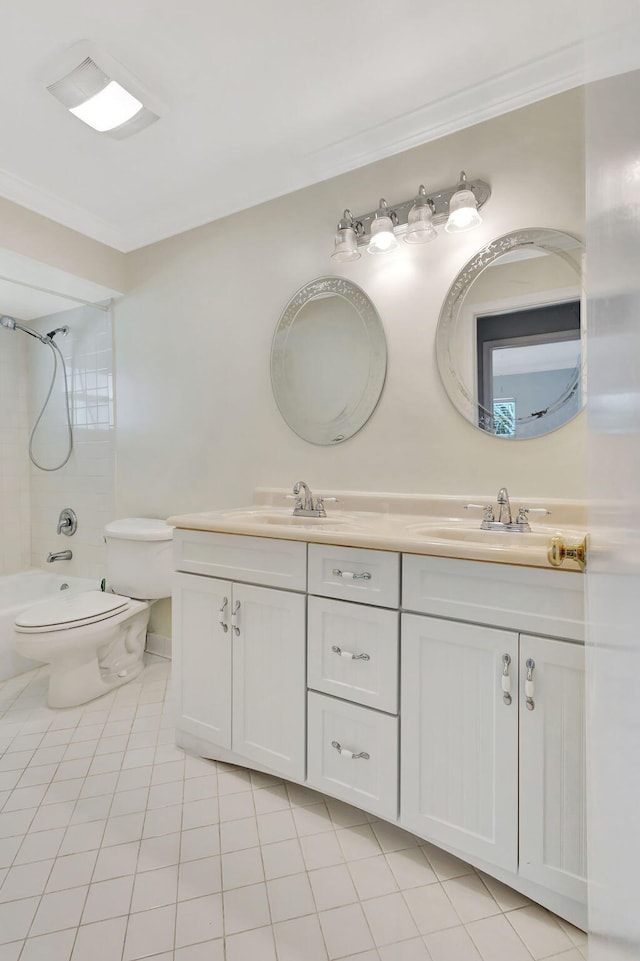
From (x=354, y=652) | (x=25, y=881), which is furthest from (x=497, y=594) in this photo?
(x=25, y=881)

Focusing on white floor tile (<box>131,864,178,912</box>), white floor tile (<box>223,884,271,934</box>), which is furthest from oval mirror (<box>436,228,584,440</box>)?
white floor tile (<box>131,864,178,912</box>)

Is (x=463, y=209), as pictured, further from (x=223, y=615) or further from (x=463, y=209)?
(x=223, y=615)

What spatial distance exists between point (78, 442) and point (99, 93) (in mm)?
1903

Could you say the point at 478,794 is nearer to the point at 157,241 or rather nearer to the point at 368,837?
the point at 368,837

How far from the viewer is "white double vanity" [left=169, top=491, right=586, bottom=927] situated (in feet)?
3.43

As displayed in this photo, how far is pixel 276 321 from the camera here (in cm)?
212

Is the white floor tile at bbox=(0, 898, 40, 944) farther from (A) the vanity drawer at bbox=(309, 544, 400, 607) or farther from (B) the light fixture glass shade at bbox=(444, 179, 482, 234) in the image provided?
(B) the light fixture glass shade at bbox=(444, 179, 482, 234)

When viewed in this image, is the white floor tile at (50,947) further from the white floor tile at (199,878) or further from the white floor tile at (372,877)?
the white floor tile at (372,877)

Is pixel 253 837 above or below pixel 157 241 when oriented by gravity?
below

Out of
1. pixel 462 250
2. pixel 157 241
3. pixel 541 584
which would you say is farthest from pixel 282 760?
pixel 157 241

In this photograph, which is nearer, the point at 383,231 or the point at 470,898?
the point at 470,898

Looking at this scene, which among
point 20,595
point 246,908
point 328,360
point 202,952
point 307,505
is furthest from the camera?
point 20,595

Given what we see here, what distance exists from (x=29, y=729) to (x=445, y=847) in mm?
1615

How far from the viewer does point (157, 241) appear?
2533mm
